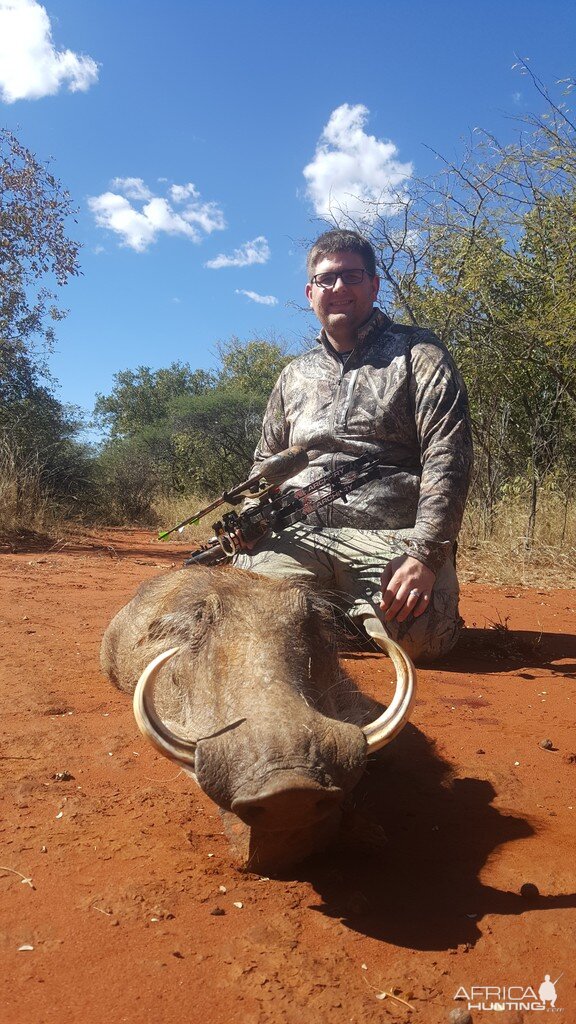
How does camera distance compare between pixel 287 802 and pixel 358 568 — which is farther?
pixel 358 568

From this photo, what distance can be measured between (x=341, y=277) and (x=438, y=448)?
113cm

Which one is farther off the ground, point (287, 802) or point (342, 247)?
point (342, 247)

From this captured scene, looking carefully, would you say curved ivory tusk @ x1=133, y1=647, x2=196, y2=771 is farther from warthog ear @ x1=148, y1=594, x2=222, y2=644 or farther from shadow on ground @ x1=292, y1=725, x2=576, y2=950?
warthog ear @ x1=148, y1=594, x2=222, y2=644

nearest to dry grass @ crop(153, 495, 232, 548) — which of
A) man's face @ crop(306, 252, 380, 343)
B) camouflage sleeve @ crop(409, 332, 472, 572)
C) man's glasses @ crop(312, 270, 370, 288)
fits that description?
man's face @ crop(306, 252, 380, 343)

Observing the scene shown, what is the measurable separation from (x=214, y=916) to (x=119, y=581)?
525cm

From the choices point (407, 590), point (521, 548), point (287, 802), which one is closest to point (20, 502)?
point (521, 548)

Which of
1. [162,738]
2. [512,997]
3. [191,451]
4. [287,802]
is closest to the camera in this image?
[512,997]

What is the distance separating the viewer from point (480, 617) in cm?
510

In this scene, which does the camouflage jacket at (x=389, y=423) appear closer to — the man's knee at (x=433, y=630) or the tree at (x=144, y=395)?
the man's knee at (x=433, y=630)

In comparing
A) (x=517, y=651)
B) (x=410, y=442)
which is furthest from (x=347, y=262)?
(x=517, y=651)

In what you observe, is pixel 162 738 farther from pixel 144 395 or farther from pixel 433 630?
pixel 144 395

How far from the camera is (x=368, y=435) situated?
387 centimetres

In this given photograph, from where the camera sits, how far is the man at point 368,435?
367 cm

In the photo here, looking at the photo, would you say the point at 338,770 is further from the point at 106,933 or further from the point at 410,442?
the point at 410,442
